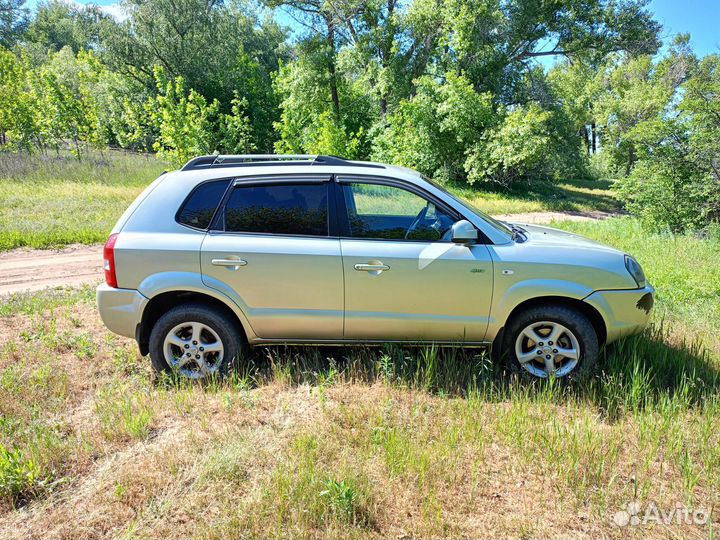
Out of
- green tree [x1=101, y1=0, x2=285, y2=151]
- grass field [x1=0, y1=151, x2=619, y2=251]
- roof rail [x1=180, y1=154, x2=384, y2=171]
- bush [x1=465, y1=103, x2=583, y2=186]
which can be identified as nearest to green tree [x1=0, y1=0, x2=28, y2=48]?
green tree [x1=101, y1=0, x2=285, y2=151]

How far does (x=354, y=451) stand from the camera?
325 centimetres

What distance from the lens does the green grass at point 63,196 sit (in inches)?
432

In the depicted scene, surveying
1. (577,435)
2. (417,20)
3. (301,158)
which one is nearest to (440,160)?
(417,20)

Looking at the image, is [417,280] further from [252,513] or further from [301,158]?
[252,513]

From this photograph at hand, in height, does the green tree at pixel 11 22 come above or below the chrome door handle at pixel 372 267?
above

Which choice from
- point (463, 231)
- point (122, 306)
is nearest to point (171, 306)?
point (122, 306)

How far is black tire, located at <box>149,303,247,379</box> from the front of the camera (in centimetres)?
416

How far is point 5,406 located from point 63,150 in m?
27.7

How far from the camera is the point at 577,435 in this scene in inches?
130

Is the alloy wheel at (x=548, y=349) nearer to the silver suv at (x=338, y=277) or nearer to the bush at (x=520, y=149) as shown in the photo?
the silver suv at (x=338, y=277)

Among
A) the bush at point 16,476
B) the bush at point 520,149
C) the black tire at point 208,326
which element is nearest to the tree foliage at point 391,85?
the bush at point 520,149

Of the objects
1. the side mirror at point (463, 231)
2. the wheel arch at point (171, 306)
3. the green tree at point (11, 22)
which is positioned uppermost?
the green tree at point (11, 22)

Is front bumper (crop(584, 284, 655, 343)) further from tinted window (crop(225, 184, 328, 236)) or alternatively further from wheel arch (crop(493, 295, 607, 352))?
tinted window (crop(225, 184, 328, 236))

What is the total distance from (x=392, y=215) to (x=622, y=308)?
2169mm
